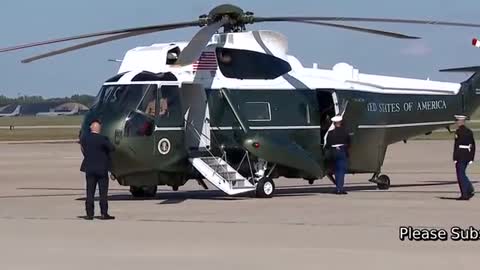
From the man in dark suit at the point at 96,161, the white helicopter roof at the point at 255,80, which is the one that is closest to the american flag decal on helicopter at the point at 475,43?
the white helicopter roof at the point at 255,80

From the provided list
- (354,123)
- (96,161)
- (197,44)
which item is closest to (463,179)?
(354,123)

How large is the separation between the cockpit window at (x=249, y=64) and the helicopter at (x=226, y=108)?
2 cm

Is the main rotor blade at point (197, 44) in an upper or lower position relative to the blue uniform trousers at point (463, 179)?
upper

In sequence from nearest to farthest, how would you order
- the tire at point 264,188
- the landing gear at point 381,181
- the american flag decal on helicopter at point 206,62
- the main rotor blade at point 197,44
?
the main rotor blade at point 197,44 < the american flag decal on helicopter at point 206,62 < the tire at point 264,188 < the landing gear at point 381,181

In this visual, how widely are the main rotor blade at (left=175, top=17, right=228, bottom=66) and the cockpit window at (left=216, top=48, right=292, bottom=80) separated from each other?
929 millimetres

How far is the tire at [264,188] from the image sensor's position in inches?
755

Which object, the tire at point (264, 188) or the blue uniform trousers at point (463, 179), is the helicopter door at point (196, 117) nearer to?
the tire at point (264, 188)

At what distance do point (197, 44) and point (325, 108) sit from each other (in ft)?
14.1

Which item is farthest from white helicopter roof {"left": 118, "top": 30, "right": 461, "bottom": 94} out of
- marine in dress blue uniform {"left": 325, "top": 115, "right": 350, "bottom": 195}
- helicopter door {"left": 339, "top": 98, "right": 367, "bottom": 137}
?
marine in dress blue uniform {"left": 325, "top": 115, "right": 350, "bottom": 195}

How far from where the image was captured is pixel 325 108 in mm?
20844

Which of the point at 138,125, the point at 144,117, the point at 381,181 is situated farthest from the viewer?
the point at 381,181

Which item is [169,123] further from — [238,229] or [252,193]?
[238,229]

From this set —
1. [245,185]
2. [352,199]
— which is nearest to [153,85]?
[245,185]

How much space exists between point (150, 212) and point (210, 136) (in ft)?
9.86
